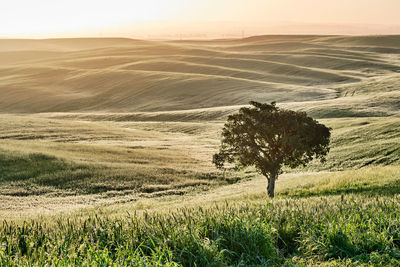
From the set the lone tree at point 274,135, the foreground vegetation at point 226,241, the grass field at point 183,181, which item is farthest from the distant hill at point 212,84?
the foreground vegetation at point 226,241

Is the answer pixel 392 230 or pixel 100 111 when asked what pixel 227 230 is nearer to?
pixel 392 230

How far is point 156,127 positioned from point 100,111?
23.9 m

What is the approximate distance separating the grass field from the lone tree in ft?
4.15

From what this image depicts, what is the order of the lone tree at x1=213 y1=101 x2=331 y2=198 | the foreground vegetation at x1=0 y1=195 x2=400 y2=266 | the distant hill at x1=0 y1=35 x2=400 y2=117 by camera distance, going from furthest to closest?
the distant hill at x1=0 y1=35 x2=400 y2=117 < the lone tree at x1=213 y1=101 x2=331 y2=198 < the foreground vegetation at x1=0 y1=195 x2=400 y2=266

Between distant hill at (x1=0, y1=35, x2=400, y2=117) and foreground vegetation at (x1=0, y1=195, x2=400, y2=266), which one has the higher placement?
foreground vegetation at (x1=0, y1=195, x2=400, y2=266)

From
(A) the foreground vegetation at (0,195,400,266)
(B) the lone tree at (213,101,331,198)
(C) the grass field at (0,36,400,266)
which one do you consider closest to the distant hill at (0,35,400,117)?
(C) the grass field at (0,36,400,266)

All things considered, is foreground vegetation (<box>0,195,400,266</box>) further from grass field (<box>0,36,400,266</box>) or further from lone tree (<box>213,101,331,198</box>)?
lone tree (<box>213,101,331,198</box>)

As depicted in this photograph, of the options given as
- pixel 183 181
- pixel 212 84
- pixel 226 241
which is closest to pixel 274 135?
pixel 183 181

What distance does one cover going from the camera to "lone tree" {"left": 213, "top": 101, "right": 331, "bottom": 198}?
1873 cm

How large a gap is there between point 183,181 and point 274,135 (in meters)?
7.29

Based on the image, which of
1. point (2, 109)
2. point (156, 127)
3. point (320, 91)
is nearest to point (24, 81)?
point (2, 109)

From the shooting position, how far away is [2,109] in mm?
79125

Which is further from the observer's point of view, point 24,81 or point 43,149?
point 24,81

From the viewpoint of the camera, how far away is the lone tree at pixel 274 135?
18734 mm
